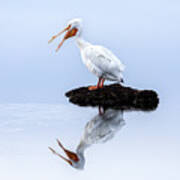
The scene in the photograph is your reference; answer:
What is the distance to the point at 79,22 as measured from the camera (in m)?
6.90

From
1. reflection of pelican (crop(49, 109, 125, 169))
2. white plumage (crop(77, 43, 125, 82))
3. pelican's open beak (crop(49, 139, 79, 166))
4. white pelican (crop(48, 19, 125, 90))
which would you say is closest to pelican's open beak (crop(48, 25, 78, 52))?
white pelican (crop(48, 19, 125, 90))

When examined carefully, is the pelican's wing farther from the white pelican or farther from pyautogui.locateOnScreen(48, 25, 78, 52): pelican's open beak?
pyautogui.locateOnScreen(48, 25, 78, 52): pelican's open beak

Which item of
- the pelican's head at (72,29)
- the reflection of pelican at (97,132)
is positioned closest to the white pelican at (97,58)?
the pelican's head at (72,29)

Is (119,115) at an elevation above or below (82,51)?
below

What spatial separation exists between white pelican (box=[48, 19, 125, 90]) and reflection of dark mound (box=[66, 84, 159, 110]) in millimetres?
165

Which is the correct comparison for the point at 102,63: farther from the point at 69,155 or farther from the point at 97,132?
the point at 69,155

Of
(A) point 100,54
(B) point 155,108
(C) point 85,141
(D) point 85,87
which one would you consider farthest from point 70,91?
(C) point 85,141

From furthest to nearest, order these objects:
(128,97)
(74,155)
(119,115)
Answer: (128,97) → (119,115) → (74,155)

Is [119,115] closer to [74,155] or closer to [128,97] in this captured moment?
[128,97]

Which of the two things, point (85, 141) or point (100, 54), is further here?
point (100, 54)

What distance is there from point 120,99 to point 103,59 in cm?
50

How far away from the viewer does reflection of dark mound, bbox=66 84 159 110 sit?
6.68m

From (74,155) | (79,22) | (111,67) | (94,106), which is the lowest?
(74,155)

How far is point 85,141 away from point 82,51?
1682mm
